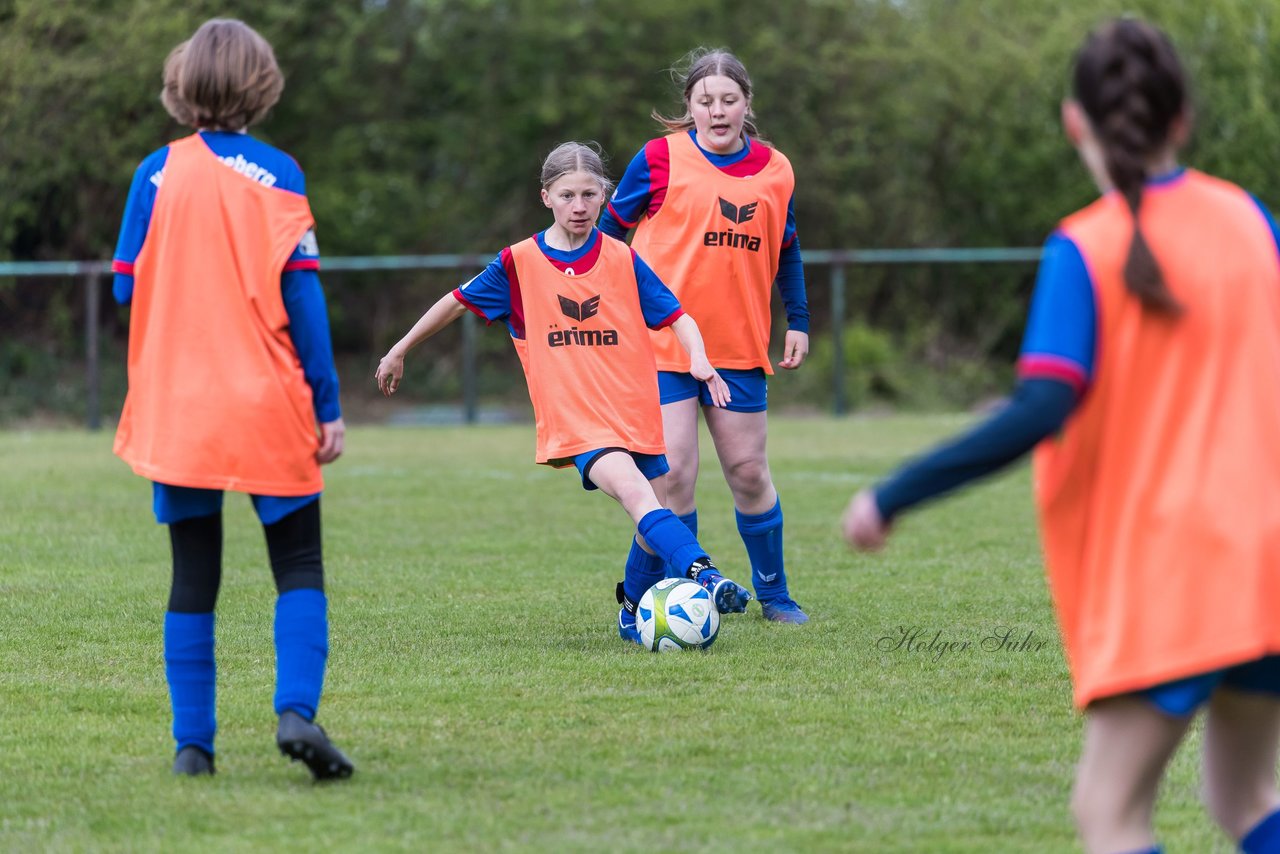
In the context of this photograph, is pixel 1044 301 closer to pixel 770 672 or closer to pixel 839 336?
pixel 770 672

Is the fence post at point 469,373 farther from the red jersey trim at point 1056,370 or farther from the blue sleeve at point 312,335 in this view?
the red jersey trim at point 1056,370

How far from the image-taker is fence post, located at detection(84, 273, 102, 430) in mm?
18031

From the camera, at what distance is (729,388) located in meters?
6.30

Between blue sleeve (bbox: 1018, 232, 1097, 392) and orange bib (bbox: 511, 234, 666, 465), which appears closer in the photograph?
blue sleeve (bbox: 1018, 232, 1097, 392)

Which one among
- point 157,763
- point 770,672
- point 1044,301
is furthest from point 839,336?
point 1044,301

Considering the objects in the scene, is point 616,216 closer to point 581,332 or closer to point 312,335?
point 581,332

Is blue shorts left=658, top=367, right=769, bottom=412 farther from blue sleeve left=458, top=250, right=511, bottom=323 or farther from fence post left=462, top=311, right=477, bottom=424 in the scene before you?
fence post left=462, top=311, right=477, bottom=424

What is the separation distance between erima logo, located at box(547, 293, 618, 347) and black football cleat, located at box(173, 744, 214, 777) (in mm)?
2199

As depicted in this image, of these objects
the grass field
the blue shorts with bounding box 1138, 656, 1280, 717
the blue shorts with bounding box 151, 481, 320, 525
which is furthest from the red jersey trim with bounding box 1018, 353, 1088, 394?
the blue shorts with bounding box 151, 481, 320, 525

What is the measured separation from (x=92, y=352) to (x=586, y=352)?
13.7 meters

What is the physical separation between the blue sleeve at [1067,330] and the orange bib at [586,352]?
3.29m

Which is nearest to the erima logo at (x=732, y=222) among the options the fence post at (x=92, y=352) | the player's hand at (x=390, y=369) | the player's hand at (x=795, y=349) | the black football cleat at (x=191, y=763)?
the player's hand at (x=795, y=349)

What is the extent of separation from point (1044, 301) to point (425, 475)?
10.0 m

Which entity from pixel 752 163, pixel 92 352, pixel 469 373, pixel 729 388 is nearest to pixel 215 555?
pixel 729 388
